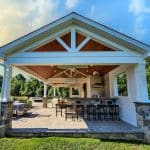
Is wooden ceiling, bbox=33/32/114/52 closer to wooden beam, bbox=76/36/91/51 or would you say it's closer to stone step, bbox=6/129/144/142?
wooden beam, bbox=76/36/91/51

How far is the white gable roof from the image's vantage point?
6.07 meters

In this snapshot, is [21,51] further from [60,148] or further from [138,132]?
[138,132]

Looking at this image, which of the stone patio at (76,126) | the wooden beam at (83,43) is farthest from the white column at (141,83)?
the wooden beam at (83,43)

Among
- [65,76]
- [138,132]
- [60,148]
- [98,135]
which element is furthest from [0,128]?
[65,76]

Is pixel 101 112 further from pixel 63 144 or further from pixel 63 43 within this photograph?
pixel 63 43

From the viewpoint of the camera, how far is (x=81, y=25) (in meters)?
6.52

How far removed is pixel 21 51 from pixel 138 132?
205 inches

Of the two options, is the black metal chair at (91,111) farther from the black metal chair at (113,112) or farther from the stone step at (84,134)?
the stone step at (84,134)

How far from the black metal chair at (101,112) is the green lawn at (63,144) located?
149 inches

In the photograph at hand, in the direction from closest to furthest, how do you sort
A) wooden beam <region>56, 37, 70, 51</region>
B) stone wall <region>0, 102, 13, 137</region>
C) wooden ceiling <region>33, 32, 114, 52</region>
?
stone wall <region>0, 102, 13, 137</region> < wooden beam <region>56, 37, 70, 51</region> < wooden ceiling <region>33, 32, 114, 52</region>

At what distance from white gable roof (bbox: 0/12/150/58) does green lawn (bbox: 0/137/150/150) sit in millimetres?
3114

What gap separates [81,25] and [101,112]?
196 inches

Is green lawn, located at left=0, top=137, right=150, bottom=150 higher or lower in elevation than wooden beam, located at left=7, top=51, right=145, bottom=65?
lower

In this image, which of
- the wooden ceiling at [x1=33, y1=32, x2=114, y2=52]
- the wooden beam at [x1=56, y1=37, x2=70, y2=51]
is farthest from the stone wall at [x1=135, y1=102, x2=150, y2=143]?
the wooden beam at [x1=56, y1=37, x2=70, y2=51]
